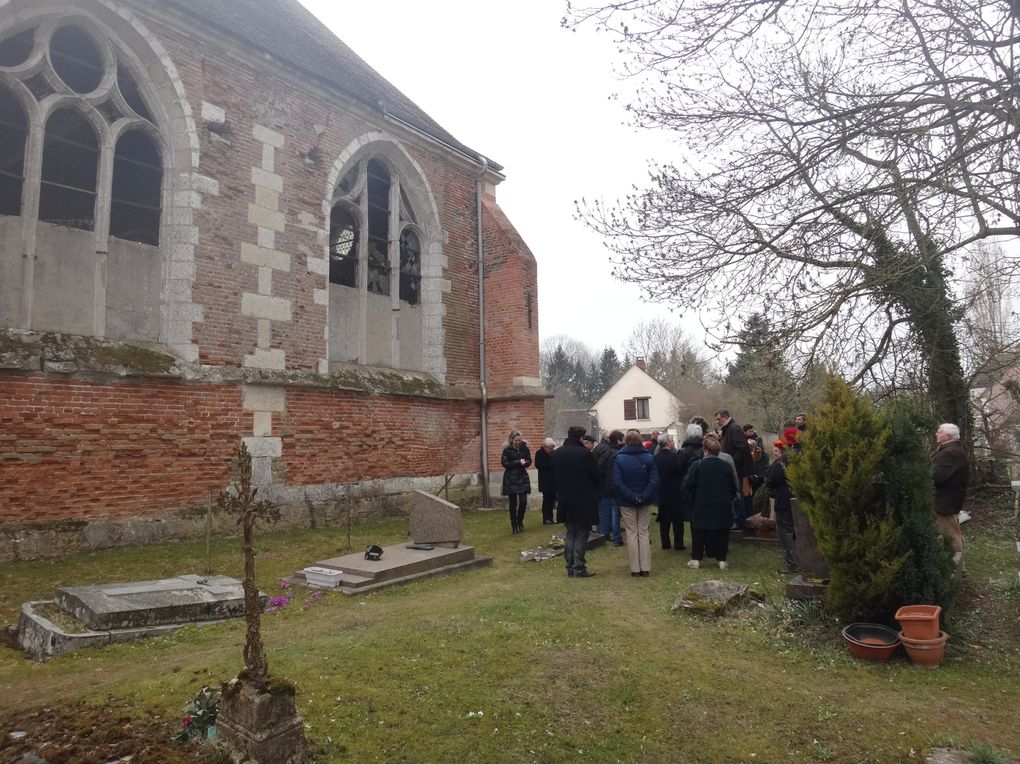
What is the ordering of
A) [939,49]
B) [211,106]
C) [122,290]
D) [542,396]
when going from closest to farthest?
1. [939,49]
2. [122,290]
3. [211,106]
4. [542,396]

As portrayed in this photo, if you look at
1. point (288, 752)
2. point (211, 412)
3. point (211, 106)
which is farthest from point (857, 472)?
point (211, 106)

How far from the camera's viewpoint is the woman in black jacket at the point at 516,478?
424 inches

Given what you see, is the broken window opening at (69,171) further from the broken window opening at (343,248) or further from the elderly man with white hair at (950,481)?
the elderly man with white hair at (950,481)

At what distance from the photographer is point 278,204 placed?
34.1ft

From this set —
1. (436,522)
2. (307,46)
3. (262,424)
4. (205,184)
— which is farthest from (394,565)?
(307,46)

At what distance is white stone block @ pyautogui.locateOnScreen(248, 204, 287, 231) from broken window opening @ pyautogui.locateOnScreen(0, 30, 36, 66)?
3.20 m

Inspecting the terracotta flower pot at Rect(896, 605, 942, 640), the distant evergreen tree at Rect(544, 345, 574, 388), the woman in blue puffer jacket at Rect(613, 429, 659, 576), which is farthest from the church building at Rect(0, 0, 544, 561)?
the distant evergreen tree at Rect(544, 345, 574, 388)

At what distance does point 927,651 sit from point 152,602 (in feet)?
21.2

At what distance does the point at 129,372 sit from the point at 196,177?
3114mm

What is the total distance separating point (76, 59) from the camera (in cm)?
869

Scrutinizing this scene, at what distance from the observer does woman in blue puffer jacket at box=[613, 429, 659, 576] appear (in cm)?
760

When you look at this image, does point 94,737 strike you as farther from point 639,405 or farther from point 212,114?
point 639,405

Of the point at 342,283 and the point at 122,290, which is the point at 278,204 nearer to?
the point at 342,283

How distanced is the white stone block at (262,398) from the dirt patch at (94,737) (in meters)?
6.15
